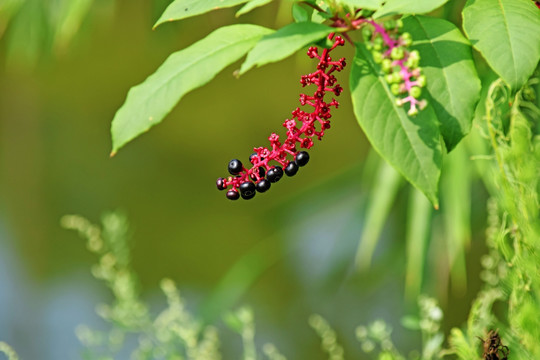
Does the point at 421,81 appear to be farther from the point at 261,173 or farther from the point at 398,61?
the point at 261,173

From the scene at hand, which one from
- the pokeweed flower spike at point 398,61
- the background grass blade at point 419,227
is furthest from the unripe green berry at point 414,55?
the background grass blade at point 419,227

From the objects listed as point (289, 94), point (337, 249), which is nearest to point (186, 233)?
point (289, 94)

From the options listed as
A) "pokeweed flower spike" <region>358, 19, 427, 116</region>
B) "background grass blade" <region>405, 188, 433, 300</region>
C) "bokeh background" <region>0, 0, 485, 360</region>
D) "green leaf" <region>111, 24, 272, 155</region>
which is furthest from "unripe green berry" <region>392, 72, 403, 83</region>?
"bokeh background" <region>0, 0, 485, 360</region>

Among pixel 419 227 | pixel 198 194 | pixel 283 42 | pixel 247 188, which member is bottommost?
pixel 198 194

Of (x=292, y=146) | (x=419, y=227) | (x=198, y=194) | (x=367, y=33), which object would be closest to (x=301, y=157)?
(x=292, y=146)

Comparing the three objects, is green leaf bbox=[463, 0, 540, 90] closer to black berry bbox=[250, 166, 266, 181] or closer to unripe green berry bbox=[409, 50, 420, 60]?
unripe green berry bbox=[409, 50, 420, 60]
